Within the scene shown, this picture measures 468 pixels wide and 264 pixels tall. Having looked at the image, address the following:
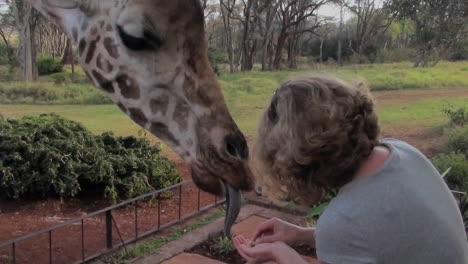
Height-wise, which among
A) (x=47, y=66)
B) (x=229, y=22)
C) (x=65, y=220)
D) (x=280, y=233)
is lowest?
(x=65, y=220)

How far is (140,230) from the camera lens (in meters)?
3.65

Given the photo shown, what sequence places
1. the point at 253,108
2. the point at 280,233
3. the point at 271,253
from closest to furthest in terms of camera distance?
the point at 271,253 < the point at 280,233 < the point at 253,108

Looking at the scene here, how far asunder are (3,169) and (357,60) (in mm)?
21970

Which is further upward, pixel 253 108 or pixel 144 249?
pixel 253 108

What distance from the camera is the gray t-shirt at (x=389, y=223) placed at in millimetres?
1061

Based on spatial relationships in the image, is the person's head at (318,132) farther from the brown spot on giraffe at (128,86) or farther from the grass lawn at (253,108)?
the grass lawn at (253,108)

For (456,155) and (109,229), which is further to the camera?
(456,155)

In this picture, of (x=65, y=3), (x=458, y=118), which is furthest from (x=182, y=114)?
(x=458, y=118)

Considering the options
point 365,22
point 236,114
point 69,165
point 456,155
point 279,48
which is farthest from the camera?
point 365,22

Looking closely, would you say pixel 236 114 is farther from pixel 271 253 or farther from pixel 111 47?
pixel 271 253

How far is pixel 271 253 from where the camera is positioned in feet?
4.25

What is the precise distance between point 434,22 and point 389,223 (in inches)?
770

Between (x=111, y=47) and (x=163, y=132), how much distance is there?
1.06 ft

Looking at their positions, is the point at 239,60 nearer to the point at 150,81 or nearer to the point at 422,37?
the point at 422,37
